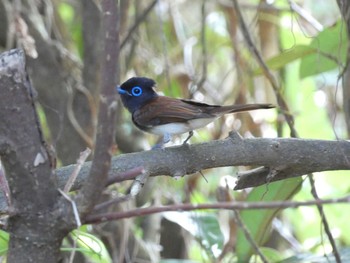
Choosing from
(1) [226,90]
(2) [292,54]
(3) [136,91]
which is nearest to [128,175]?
(3) [136,91]

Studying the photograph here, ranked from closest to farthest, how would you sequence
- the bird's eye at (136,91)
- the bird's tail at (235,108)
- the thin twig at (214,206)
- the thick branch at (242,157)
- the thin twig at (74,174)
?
the thin twig at (214,206), the thin twig at (74,174), the thick branch at (242,157), the bird's tail at (235,108), the bird's eye at (136,91)

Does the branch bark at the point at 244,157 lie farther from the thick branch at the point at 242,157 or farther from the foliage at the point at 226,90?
the foliage at the point at 226,90

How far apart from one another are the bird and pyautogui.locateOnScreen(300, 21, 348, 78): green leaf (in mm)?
452

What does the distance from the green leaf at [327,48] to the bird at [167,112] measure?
0.45m

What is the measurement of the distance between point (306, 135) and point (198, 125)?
6.19ft

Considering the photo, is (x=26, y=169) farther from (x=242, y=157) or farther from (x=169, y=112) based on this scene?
(x=169, y=112)

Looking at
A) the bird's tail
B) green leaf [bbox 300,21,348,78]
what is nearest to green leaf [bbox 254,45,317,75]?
green leaf [bbox 300,21,348,78]

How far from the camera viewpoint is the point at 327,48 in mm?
2381

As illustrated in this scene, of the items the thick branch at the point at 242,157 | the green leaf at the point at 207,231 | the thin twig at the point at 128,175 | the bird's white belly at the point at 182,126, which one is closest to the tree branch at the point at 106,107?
the thin twig at the point at 128,175

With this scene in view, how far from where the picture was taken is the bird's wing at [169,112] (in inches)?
84.9

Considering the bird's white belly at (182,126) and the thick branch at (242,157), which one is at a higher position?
the bird's white belly at (182,126)

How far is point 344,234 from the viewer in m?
3.39

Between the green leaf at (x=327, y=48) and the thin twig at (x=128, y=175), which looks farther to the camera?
the green leaf at (x=327, y=48)

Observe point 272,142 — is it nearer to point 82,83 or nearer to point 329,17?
point 82,83
